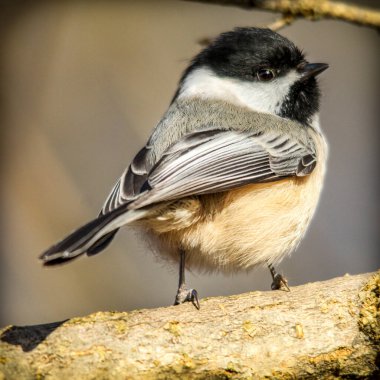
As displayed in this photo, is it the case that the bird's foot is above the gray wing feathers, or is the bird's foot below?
below

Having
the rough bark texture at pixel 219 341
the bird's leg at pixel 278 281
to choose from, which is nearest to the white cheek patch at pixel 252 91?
the bird's leg at pixel 278 281

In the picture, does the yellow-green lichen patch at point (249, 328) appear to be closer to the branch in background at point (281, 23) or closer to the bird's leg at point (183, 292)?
the bird's leg at point (183, 292)

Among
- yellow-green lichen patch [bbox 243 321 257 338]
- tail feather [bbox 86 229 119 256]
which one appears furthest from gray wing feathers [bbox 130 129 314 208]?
yellow-green lichen patch [bbox 243 321 257 338]

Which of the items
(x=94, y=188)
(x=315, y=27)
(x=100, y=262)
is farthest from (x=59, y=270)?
(x=315, y=27)

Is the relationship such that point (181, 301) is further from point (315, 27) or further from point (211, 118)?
point (315, 27)

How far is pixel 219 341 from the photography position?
2264 millimetres

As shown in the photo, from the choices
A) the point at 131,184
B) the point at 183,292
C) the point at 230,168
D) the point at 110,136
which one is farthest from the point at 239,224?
the point at 110,136

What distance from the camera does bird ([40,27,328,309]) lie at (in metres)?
2.56

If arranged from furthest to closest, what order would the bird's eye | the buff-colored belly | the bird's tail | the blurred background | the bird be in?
the blurred background < the bird's eye < the buff-colored belly < the bird < the bird's tail

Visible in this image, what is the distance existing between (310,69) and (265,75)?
0.74 ft

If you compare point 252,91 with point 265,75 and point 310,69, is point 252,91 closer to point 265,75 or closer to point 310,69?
point 265,75

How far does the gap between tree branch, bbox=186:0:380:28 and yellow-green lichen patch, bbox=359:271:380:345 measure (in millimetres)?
1336

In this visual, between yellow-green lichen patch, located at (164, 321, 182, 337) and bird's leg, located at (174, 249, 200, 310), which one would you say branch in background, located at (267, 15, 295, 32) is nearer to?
bird's leg, located at (174, 249, 200, 310)

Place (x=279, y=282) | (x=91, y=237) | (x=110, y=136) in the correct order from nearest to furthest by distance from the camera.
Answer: (x=91, y=237), (x=279, y=282), (x=110, y=136)
